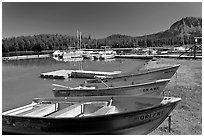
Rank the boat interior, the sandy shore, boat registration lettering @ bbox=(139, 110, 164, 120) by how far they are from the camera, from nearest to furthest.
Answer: boat registration lettering @ bbox=(139, 110, 164, 120), the sandy shore, the boat interior

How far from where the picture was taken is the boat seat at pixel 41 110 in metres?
4.97

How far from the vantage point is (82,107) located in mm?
5273

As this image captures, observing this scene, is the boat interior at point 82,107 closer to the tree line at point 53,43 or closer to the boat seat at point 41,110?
the boat seat at point 41,110

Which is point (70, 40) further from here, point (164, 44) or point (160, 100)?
point (160, 100)

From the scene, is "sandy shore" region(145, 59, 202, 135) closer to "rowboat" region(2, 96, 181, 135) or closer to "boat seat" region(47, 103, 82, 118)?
"rowboat" region(2, 96, 181, 135)

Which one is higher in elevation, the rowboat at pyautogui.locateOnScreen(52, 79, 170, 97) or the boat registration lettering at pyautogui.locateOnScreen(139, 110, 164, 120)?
the rowboat at pyautogui.locateOnScreen(52, 79, 170, 97)

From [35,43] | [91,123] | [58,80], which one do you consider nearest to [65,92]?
[91,123]

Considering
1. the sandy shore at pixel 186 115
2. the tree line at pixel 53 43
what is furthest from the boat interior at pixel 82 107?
the tree line at pixel 53 43

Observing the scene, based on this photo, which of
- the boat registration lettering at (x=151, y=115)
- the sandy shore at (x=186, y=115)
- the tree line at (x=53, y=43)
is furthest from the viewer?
the tree line at (x=53, y=43)

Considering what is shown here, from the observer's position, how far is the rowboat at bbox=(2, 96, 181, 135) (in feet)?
14.0

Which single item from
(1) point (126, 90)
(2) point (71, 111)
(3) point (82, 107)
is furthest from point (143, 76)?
(2) point (71, 111)

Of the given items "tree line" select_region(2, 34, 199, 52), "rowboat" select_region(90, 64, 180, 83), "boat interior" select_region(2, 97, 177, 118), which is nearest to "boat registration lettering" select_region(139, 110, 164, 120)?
"boat interior" select_region(2, 97, 177, 118)

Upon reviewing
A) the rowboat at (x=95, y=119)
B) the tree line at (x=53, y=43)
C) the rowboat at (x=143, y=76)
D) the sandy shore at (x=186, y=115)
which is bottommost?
the sandy shore at (x=186, y=115)

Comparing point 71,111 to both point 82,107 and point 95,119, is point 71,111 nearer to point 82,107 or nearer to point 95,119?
point 82,107
